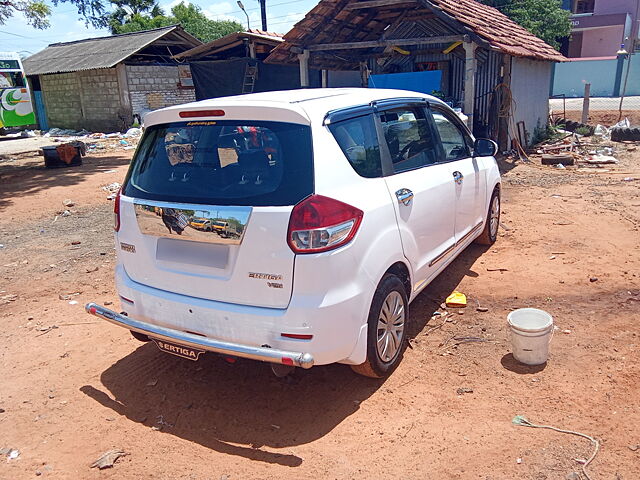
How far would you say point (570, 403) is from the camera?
3293 mm

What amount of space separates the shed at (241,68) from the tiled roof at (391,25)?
5.40 metres

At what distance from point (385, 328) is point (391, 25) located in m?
13.1

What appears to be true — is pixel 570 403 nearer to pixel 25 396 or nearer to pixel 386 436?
pixel 386 436

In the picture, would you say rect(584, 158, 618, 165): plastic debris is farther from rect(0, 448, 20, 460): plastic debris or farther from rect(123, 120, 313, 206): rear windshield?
rect(0, 448, 20, 460): plastic debris

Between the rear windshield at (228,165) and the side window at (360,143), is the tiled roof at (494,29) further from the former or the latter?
the rear windshield at (228,165)

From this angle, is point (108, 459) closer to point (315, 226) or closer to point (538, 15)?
point (315, 226)

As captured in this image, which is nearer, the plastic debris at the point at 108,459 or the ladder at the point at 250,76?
the plastic debris at the point at 108,459

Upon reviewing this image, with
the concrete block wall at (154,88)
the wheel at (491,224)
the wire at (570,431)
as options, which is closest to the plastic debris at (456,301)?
the wheel at (491,224)

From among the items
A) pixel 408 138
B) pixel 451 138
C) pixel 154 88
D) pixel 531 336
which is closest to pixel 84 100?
pixel 154 88

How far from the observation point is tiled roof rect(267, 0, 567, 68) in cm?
1107

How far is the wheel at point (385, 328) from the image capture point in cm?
334

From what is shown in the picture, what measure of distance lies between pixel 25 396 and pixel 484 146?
4503mm

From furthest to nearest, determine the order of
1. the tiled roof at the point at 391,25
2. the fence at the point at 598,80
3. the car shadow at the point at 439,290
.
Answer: the fence at the point at 598,80
the tiled roof at the point at 391,25
the car shadow at the point at 439,290

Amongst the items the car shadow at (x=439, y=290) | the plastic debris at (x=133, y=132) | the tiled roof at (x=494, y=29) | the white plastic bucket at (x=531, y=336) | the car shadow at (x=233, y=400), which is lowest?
the plastic debris at (x=133, y=132)
